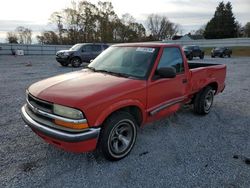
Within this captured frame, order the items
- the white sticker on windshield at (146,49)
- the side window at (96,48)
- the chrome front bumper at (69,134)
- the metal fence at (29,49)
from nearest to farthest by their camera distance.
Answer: the chrome front bumper at (69,134)
the white sticker on windshield at (146,49)
the side window at (96,48)
the metal fence at (29,49)

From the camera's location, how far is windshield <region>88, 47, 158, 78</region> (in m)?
3.74

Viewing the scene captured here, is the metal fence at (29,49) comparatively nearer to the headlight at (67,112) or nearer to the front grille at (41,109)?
the front grille at (41,109)

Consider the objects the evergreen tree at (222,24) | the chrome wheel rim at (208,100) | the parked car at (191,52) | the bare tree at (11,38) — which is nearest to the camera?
the chrome wheel rim at (208,100)

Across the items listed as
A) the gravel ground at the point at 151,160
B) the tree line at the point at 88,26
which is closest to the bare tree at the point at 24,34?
the tree line at the point at 88,26

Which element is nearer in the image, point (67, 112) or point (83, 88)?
point (67, 112)

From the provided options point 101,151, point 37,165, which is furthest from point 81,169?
point 37,165

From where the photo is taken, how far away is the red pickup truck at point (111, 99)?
9.40ft

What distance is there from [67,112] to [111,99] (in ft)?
2.01

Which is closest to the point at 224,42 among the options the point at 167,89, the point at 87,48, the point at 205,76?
the point at 87,48

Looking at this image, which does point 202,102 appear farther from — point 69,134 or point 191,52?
point 191,52

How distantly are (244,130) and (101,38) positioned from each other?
46.4 metres

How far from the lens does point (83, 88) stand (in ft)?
10.4

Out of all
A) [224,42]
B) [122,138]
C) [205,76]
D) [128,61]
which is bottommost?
[122,138]

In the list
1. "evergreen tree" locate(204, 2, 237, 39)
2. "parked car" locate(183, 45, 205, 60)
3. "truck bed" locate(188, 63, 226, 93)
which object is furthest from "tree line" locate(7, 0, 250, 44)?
"truck bed" locate(188, 63, 226, 93)
